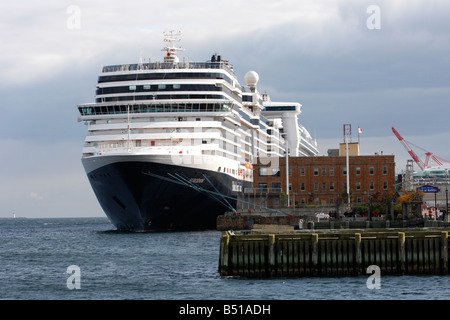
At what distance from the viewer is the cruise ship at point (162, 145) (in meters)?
72.3

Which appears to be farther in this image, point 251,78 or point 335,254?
point 251,78

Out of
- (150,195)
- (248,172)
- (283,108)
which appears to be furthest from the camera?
(283,108)

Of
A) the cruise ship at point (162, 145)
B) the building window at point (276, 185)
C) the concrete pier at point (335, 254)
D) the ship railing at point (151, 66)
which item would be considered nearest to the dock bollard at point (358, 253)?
the concrete pier at point (335, 254)

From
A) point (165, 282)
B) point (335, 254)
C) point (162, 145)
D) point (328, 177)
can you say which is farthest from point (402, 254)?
point (328, 177)

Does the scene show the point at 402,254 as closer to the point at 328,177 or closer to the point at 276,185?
the point at 276,185

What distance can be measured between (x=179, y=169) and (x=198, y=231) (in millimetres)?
10012

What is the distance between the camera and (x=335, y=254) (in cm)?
3666

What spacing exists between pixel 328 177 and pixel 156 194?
111ft

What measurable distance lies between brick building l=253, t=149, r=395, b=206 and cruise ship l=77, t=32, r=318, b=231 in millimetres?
14632

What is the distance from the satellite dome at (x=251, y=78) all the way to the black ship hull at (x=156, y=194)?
121ft

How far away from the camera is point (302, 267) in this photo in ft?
120

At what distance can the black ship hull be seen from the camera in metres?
71.6
